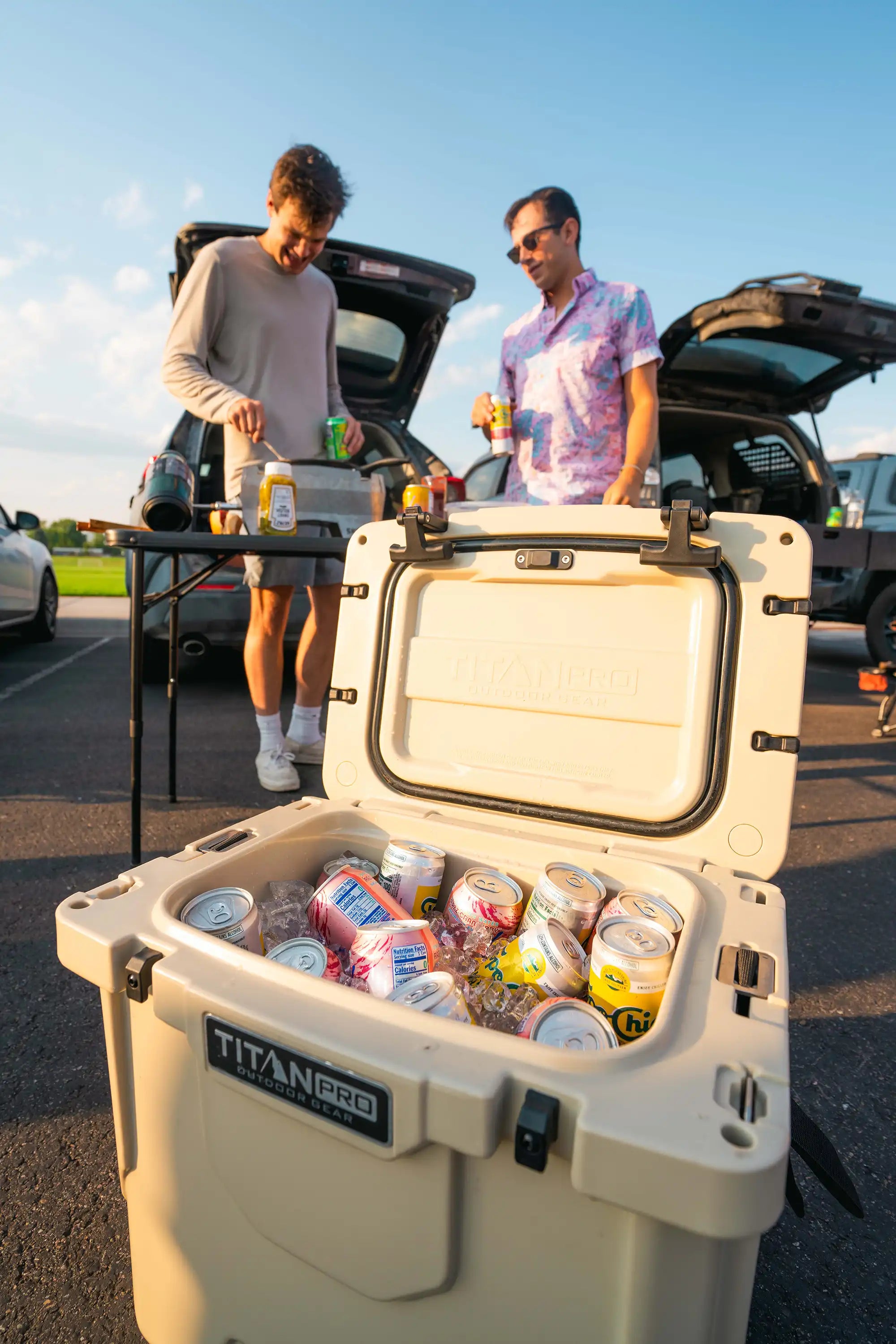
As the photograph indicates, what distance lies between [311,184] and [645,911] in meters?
2.30

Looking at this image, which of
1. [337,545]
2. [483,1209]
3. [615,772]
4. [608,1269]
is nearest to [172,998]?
[483,1209]

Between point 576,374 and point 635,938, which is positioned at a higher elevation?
point 576,374

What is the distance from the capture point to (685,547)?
1094mm

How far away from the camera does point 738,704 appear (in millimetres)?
1124

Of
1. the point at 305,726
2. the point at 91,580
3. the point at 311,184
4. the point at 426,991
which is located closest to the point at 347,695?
the point at 426,991

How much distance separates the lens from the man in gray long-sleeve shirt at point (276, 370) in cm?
226

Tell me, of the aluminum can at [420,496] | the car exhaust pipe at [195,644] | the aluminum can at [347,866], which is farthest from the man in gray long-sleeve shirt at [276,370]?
the aluminum can at [347,866]

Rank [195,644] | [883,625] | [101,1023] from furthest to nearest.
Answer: [883,625] → [195,644] → [101,1023]

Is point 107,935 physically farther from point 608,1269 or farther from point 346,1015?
point 608,1269

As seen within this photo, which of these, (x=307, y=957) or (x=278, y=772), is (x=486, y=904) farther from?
(x=278, y=772)

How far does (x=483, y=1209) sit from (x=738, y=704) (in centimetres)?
77

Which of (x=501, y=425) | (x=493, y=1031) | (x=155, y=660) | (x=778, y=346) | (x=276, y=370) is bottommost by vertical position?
(x=155, y=660)

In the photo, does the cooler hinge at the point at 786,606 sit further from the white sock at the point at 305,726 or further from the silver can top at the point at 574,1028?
the white sock at the point at 305,726

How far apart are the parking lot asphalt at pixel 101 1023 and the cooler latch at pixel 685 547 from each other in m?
0.99
